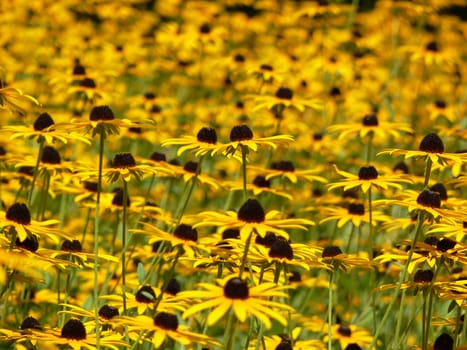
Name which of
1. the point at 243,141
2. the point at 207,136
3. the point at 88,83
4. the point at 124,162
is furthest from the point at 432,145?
the point at 88,83

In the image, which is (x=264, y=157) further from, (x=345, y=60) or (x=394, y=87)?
(x=394, y=87)

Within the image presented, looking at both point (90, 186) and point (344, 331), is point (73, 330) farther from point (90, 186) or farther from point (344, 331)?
point (90, 186)

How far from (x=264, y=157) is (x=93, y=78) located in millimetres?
1775

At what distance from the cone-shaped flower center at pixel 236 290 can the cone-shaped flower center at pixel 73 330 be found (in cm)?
51

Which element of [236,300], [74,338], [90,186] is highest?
[90,186]

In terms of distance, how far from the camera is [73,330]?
2471 millimetres

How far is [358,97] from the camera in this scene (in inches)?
271

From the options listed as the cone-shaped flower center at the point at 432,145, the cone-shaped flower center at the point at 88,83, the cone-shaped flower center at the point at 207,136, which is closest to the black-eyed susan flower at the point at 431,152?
the cone-shaped flower center at the point at 432,145

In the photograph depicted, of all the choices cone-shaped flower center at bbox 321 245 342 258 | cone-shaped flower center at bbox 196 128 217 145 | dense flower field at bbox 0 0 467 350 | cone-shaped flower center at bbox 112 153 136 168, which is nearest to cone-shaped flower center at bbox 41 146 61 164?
dense flower field at bbox 0 0 467 350

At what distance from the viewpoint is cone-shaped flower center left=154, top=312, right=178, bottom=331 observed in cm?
228

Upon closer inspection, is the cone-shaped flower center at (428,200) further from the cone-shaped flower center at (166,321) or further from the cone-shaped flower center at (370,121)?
the cone-shaped flower center at (370,121)

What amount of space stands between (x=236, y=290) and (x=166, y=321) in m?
0.23

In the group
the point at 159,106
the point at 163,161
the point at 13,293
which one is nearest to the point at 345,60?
the point at 159,106

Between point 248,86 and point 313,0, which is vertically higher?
point 313,0
